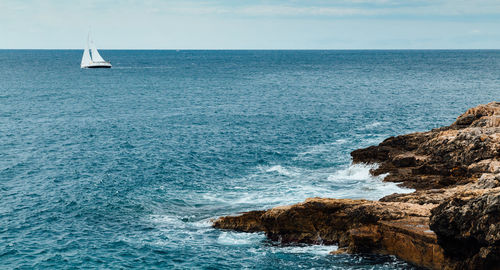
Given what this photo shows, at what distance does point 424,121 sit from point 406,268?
201 feet

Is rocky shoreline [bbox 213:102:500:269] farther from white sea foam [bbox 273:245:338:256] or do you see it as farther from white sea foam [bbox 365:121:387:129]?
white sea foam [bbox 365:121:387:129]

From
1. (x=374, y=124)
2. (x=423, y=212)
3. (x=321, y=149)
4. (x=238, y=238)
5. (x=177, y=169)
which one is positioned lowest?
(x=238, y=238)

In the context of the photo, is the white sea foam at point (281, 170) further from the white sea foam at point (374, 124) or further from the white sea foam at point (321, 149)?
the white sea foam at point (374, 124)

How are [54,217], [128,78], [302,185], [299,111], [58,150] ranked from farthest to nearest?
[128,78], [299,111], [58,150], [302,185], [54,217]

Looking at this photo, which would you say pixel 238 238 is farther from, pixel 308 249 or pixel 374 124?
pixel 374 124

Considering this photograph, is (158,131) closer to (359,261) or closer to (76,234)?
(76,234)

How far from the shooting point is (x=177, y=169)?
190 ft

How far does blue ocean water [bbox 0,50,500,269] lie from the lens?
36.3 m

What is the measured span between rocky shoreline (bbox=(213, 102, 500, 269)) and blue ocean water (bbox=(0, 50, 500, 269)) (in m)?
1.26

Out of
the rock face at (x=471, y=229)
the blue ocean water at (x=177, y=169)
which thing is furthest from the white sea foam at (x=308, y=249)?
the rock face at (x=471, y=229)

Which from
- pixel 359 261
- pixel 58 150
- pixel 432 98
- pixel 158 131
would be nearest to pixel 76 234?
pixel 359 261

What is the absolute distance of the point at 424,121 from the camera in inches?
3472

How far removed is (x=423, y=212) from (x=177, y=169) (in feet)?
102

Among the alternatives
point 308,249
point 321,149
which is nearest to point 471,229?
point 308,249
